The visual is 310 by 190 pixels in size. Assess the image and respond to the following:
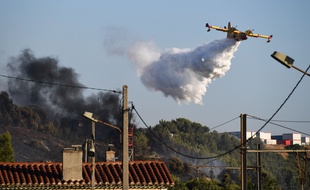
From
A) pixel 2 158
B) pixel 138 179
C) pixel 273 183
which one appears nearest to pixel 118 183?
pixel 138 179

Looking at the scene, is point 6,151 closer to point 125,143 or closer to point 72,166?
point 72,166

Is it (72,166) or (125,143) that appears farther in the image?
(72,166)

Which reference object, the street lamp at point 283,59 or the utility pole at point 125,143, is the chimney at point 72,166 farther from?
the street lamp at point 283,59

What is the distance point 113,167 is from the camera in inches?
2234

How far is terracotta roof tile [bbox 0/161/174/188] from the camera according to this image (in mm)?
54875

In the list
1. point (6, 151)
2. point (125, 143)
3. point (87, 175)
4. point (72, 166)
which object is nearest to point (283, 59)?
point (125, 143)

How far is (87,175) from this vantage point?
183ft

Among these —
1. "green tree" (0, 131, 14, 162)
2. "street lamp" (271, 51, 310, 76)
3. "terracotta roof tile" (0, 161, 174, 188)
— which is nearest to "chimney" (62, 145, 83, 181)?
"terracotta roof tile" (0, 161, 174, 188)

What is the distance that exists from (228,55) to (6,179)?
3509 inches

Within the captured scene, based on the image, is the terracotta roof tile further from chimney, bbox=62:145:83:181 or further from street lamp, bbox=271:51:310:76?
street lamp, bbox=271:51:310:76

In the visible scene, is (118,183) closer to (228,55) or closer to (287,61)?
(287,61)

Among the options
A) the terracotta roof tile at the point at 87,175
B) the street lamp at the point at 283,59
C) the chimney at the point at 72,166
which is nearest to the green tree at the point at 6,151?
the terracotta roof tile at the point at 87,175

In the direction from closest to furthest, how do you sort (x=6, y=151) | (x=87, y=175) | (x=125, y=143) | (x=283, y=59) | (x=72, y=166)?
(x=283, y=59), (x=125, y=143), (x=72, y=166), (x=87, y=175), (x=6, y=151)

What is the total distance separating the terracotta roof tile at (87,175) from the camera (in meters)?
54.9
